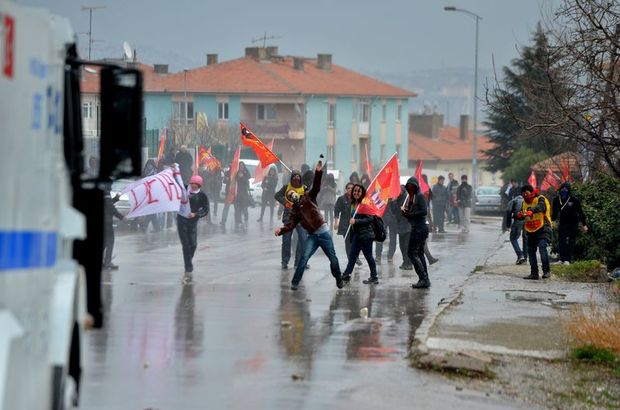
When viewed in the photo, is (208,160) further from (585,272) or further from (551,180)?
(585,272)

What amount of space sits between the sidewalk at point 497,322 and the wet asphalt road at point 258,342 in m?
0.34

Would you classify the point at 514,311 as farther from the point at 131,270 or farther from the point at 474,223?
the point at 474,223

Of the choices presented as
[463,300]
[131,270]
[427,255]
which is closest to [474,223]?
[427,255]

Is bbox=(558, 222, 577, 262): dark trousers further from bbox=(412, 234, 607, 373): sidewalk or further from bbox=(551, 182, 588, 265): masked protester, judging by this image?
bbox=(412, 234, 607, 373): sidewalk

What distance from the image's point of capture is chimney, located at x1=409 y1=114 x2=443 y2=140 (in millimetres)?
132375

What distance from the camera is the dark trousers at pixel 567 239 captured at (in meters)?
24.1

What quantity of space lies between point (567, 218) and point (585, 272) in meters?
2.28

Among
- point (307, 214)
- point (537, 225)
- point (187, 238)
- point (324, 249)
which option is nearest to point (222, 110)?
point (187, 238)

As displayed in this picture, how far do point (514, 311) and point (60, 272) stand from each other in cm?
1111

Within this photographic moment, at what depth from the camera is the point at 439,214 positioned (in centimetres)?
4222

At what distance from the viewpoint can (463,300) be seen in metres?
18.1

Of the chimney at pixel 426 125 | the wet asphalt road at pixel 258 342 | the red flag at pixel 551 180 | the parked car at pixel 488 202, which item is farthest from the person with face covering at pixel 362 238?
the chimney at pixel 426 125

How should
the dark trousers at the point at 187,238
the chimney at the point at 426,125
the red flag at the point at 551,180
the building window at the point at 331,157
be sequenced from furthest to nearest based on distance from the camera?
the chimney at the point at 426,125, the building window at the point at 331,157, the red flag at the point at 551,180, the dark trousers at the point at 187,238

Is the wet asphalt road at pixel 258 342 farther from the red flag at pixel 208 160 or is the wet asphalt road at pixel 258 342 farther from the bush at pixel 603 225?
the red flag at pixel 208 160
